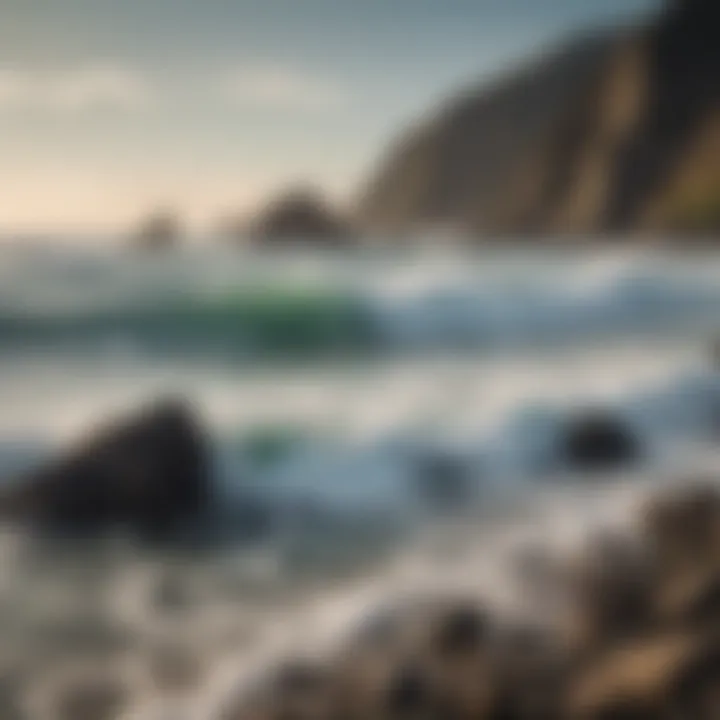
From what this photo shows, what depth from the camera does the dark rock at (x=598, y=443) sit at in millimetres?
1413

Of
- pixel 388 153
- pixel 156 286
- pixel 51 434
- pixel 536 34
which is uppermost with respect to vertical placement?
pixel 536 34

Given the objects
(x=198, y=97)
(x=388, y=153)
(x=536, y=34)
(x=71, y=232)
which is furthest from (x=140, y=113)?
(x=536, y=34)

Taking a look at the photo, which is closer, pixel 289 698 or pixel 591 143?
pixel 289 698

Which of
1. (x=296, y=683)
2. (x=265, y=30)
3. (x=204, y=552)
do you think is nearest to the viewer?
(x=296, y=683)

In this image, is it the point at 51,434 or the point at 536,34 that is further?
the point at 536,34

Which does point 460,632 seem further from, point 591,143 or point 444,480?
point 591,143

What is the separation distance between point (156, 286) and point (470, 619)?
600mm

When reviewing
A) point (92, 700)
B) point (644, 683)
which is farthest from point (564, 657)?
point (92, 700)

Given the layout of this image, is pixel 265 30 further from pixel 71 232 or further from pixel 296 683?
pixel 296 683

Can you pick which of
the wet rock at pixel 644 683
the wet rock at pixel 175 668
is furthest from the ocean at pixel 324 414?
the wet rock at pixel 644 683

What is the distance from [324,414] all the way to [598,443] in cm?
39

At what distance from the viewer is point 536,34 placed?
150 cm

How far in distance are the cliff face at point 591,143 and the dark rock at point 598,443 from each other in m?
0.28

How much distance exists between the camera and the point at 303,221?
1431 millimetres
